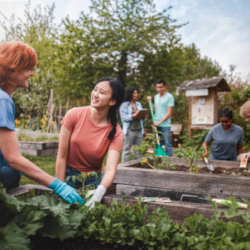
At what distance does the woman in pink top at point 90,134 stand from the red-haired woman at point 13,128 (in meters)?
0.49

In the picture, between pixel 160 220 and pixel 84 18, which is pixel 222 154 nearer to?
pixel 160 220

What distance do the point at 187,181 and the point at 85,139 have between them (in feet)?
3.45

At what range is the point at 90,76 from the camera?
34.7ft

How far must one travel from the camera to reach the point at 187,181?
2.59 metres

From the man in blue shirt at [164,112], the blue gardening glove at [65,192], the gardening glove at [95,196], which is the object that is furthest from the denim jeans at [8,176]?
the man in blue shirt at [164,112]

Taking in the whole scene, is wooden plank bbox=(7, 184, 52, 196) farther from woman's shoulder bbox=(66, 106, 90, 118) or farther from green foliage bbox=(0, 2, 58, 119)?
green foliage bbox=(0, 2, 58, 119)

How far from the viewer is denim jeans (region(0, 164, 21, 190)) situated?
1737 mm

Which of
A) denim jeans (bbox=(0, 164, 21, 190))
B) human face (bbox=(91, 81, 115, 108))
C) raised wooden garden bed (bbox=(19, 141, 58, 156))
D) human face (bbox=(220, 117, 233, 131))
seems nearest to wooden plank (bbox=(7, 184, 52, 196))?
denim jeans (bbox=(0, 164, 21, 190))

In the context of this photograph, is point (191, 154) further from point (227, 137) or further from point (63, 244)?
point (63, 244)

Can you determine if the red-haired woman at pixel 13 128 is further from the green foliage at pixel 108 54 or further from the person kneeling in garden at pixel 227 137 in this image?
the green foliage at pixel 108 54

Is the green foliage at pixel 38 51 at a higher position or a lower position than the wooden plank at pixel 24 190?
higher

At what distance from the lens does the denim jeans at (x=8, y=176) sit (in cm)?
174

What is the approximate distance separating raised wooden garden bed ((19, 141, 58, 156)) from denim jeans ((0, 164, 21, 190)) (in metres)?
5.33

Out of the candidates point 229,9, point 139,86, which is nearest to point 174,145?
point 139,86
